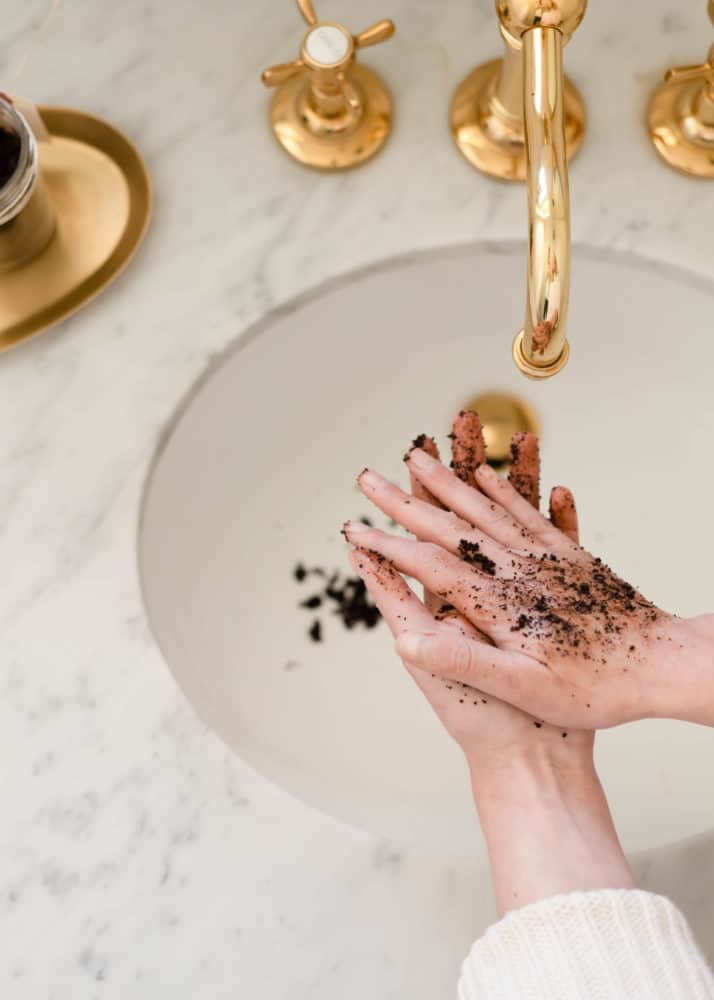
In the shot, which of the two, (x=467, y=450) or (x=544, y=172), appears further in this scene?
(x=467, y=450)

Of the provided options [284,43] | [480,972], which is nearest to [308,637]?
[480,972]

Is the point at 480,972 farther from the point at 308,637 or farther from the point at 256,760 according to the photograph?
the point at 308,637

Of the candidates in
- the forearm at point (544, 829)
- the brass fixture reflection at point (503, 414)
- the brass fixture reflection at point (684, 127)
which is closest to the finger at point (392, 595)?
the forearm at point (544, 829)

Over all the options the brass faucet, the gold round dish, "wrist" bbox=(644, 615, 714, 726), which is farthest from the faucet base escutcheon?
"wrist" bbox=(644, 615, 714, 726)

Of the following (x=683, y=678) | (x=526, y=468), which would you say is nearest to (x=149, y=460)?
(x=526, y=468)

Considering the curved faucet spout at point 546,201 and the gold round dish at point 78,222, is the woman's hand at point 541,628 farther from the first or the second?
the gold round dish at point 78,222

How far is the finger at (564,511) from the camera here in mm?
594

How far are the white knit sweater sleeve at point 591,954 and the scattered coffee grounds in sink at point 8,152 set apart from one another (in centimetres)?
53

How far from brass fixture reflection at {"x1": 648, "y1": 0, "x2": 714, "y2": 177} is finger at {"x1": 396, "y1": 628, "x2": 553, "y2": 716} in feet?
1.27

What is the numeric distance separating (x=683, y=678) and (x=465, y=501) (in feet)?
0.56

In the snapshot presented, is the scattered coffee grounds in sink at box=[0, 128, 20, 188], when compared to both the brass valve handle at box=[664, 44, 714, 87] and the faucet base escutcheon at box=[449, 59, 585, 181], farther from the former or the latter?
the brass valve handle at box=[664, 44, 714, 87]

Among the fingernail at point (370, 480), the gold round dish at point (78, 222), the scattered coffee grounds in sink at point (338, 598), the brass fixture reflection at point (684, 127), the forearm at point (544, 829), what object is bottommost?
the forearm at point (544, 829)

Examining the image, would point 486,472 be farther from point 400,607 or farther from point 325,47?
point 325,47

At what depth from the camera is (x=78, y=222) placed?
0.64 meters
